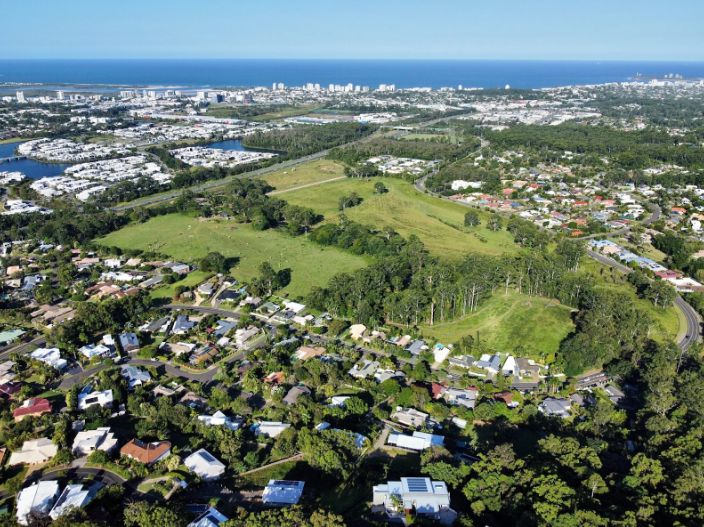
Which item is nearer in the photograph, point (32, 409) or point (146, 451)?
point (146, 451)

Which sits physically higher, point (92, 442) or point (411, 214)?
point (411, 214)

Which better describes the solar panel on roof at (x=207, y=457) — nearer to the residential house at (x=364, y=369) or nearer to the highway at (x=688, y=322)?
the residential house at (x=364, y=369)

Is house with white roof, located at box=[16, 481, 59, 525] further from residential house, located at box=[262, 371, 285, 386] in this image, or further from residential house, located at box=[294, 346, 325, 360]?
residential house, located at box=[294, 346, 325, 360]

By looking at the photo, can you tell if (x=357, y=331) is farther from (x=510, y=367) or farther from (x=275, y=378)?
A: (x=510, y=367)

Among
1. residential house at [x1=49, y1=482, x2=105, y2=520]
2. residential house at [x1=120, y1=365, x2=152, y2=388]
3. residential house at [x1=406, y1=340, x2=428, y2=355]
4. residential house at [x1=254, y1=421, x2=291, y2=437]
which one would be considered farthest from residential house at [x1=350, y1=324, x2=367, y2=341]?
residential house at [x1=49, y1=482, x2=105, y2=520]

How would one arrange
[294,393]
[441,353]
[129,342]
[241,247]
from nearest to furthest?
[294,393] → [441,353] → [129,342] → [241,247]

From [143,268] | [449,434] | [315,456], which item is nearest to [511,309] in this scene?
[449,434]

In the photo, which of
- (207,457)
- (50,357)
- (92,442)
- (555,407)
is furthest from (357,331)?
(50,357)
